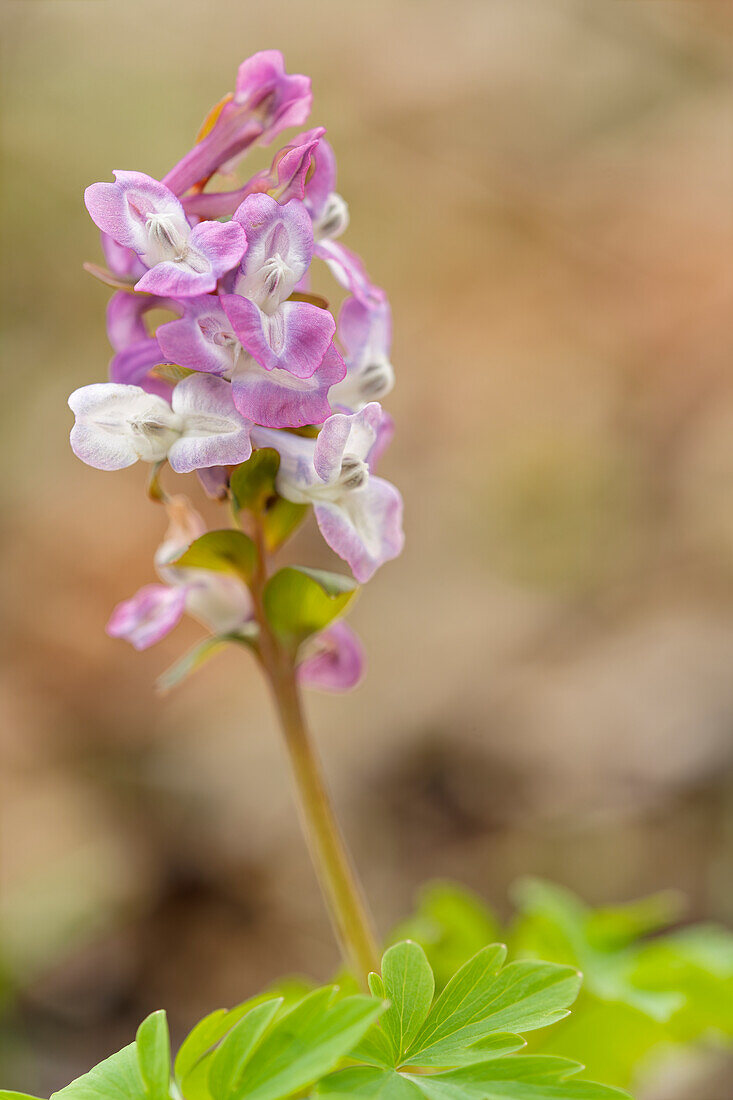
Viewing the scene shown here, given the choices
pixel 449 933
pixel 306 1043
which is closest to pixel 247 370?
pixel 306 1043

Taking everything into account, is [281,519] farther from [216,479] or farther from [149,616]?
[149,616]

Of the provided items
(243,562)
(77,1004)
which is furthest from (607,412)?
(243,562)

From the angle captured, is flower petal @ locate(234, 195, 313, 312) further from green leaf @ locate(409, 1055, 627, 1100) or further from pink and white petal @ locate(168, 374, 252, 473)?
green leaf @ locate(409, 1055, 627, 1100)

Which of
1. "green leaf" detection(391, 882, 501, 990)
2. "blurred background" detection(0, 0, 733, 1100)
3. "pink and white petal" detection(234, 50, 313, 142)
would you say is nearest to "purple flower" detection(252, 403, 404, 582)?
"pink and white petal" detection(234, 50, 313, 142)

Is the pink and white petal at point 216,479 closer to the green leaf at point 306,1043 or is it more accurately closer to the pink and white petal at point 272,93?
the pink and white petal at point 272,93

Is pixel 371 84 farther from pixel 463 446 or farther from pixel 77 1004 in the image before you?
pixel 77 1004
